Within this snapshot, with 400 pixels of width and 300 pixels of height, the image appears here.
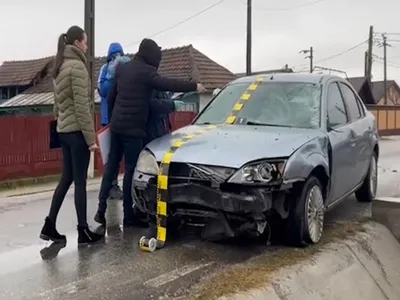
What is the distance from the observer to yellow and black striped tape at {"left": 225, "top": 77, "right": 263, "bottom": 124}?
6.12m

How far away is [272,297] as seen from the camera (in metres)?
4.39

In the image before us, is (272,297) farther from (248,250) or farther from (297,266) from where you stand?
(248,250)

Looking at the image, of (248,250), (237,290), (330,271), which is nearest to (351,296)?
(330,271)

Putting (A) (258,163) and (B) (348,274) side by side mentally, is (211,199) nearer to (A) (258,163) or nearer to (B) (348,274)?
(A) (258,163)

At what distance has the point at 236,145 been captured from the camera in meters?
5.13

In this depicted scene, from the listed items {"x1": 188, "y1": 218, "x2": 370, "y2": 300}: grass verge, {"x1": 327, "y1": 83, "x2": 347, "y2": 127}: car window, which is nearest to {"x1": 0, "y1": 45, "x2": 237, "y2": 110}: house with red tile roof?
{"x1": 327, "y1": 83, "x2": 347, "y2": 127}: car window

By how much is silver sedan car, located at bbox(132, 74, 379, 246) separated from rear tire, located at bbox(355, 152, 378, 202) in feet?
3.88

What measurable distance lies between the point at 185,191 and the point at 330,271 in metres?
1.48

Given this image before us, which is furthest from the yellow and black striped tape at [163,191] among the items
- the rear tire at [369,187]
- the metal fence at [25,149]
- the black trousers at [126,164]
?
the metal fence at [25,149]

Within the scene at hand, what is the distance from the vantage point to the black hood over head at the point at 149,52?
5.85 metres

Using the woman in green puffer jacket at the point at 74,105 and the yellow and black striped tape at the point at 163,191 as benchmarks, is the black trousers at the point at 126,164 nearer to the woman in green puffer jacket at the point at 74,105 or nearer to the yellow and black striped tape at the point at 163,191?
the woman in green puffer jacket at the point at 74,105

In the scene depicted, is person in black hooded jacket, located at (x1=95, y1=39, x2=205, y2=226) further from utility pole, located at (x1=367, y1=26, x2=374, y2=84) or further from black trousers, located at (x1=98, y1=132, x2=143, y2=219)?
utility pole, located at (x1=367, y1=26, x2=374, y2=84)

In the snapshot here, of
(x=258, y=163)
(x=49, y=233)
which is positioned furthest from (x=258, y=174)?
(x=49, y=233)

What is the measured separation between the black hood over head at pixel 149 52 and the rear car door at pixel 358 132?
7.62ft
